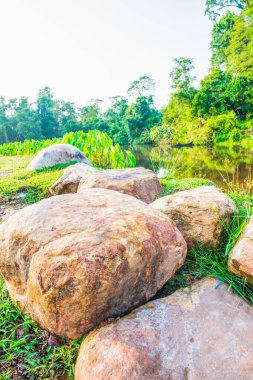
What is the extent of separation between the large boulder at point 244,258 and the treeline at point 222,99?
17804 millimetres

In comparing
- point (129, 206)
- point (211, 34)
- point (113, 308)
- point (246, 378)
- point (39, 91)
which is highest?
point (211, 34)

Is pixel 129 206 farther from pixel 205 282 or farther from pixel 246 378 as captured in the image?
pixel 246 378

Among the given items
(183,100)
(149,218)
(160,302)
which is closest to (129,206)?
(149,218)

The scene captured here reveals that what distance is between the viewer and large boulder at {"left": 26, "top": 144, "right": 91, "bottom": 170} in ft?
A: 17.4

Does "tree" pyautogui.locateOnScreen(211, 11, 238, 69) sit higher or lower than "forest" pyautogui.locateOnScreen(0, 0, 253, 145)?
higher

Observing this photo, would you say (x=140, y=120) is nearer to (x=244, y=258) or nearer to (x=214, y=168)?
(x=214, y=168)

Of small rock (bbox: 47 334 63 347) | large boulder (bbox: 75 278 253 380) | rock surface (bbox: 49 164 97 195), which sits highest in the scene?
rock surface (bbox: 49 164 97 195)

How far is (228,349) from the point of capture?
3.56 ft

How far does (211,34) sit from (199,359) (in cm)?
3458

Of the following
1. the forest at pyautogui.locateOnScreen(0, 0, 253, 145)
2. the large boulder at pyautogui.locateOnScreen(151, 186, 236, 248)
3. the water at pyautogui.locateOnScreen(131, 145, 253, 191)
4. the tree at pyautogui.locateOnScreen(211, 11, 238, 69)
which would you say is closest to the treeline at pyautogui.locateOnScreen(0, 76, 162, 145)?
the forest at pyautogui.locateOnScreen(0, 0, 253, 145)

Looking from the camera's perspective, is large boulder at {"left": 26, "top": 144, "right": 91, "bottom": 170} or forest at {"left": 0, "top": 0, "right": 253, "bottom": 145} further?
forest at {"left": 0, "top": 0, "right": 253, "bottom": 145}

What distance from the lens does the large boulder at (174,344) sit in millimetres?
999

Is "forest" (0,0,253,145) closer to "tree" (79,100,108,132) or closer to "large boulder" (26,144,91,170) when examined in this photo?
"tree" (79,100,108,132)

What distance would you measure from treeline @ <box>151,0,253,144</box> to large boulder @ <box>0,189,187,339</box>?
18.1m
